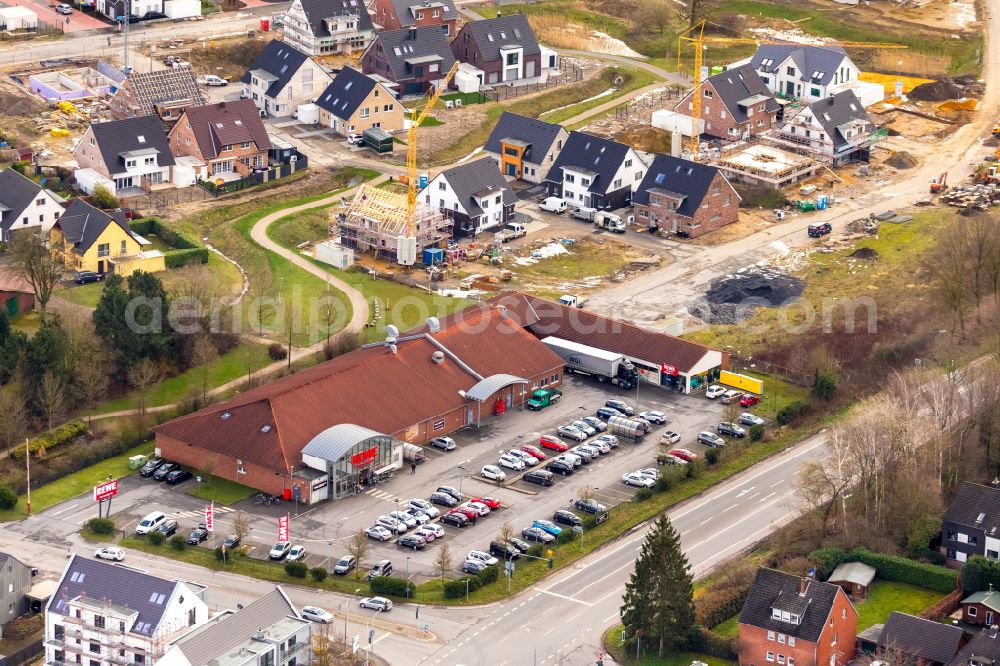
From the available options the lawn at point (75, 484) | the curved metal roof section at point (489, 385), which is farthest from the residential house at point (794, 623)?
the lawn at point (75, 484)

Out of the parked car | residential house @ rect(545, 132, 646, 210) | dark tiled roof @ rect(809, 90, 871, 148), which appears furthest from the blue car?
dark tiled roof @ rect(809, 90, 871, 148)

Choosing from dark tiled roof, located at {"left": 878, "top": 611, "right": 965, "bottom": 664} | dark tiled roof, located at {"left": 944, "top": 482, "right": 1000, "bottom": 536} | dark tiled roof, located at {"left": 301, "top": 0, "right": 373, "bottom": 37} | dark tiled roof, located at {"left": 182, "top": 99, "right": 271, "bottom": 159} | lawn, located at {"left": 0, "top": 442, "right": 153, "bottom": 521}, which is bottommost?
lawn, located at {"left": 0, "top": 442, "right": 153, "bottom": 521}

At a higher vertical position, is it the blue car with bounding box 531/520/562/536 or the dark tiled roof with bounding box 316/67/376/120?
the dark tiled roof with bounding box 316/67/376/120

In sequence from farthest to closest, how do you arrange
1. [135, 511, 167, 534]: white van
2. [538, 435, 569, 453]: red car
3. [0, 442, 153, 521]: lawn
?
1. [538, 435, 569, 453]: red car
2. [0, 442, 153, 521]: lawn
3. [135, 511, 167, 534]: white van

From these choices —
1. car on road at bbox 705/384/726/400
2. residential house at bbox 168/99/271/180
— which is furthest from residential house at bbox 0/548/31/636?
residential house at bbox 168/99/271/180

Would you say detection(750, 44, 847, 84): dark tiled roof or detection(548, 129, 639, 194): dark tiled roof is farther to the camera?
detection(750, 44, 847, 84): dark tiled roof

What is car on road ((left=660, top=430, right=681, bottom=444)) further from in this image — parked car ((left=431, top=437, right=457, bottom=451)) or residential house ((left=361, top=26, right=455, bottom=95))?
residential house ((left=361, top=26, right=455, bottom=95))

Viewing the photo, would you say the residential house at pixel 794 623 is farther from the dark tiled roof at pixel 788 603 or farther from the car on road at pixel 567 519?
the car on road at pixel 567 519

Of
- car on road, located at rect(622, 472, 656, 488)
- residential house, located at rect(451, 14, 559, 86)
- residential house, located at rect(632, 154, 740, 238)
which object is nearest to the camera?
car on road, located at rect(622, 472, 656, 488)
